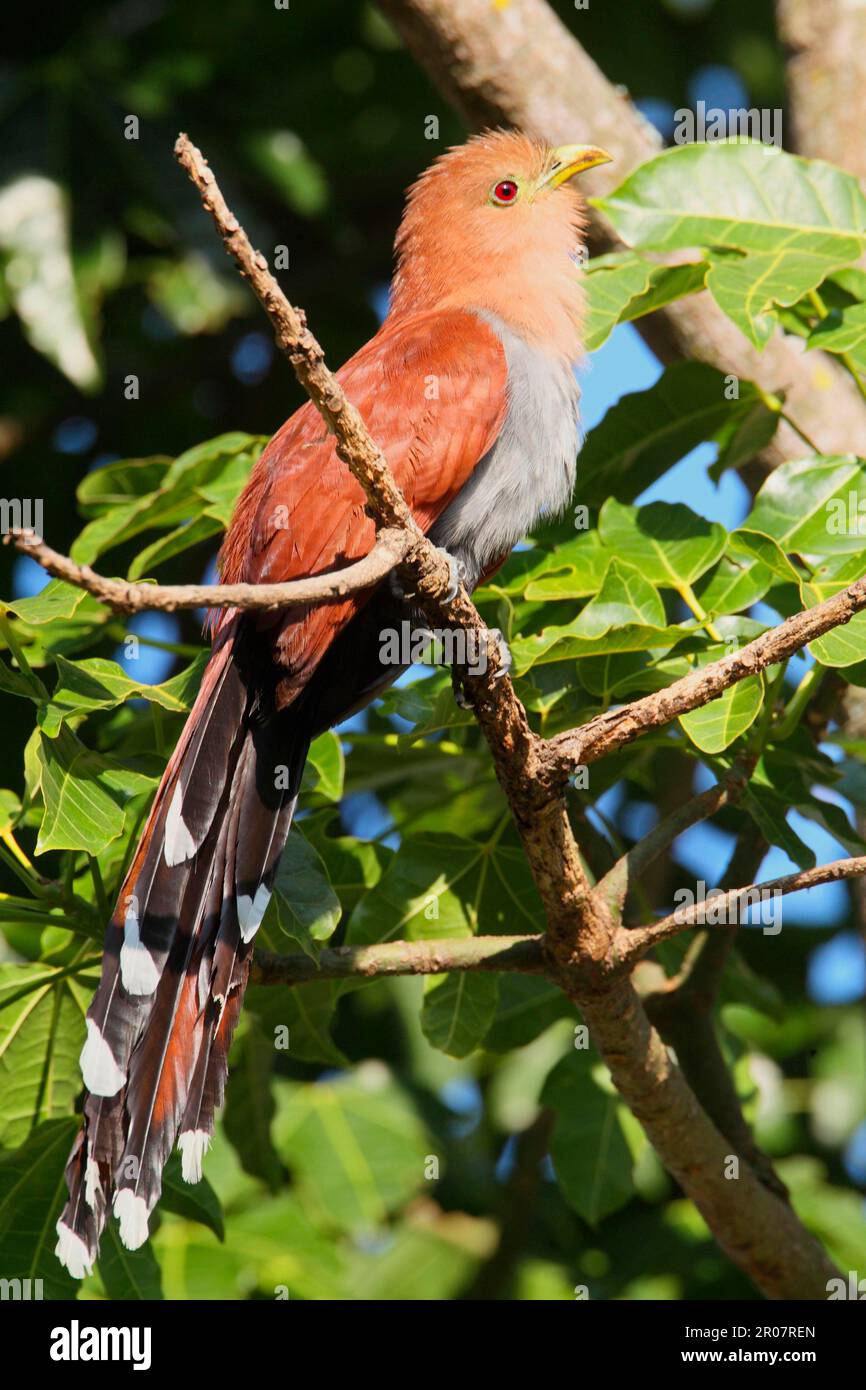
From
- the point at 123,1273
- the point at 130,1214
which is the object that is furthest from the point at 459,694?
the point at 123,1273

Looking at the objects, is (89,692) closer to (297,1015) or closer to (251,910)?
(251,910)

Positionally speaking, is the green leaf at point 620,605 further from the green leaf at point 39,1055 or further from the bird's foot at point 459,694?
the green leaf at point 39,1055

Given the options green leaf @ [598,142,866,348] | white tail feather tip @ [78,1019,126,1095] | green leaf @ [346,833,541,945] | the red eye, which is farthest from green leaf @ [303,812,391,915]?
the red eye

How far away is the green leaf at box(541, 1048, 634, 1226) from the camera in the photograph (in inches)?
126

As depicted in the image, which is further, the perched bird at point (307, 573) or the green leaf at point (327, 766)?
the green leaf at point (327, 766)

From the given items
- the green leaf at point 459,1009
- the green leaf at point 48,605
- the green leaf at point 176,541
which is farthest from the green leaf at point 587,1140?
the green leaf at point 48,605

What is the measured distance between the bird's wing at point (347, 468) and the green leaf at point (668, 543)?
1.09 ft

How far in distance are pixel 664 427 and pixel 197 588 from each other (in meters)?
1.65

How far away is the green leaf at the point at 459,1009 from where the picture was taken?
277 cm

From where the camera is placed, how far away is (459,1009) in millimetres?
2773

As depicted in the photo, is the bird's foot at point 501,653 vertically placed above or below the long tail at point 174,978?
above
